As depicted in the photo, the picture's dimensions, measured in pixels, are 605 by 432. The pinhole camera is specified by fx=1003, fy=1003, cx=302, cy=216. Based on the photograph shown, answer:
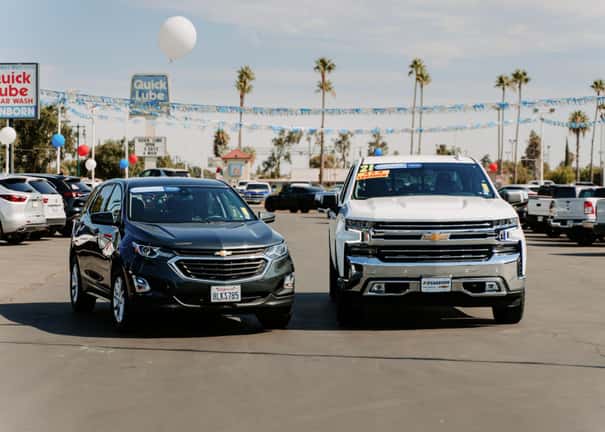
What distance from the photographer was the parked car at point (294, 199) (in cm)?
5562

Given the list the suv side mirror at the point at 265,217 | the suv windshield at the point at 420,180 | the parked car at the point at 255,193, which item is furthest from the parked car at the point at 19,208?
the parked car at the point at 255,193

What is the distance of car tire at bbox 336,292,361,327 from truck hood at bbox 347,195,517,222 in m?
0.91

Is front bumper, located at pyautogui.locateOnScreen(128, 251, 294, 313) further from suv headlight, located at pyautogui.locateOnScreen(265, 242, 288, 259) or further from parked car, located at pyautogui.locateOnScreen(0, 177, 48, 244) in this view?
parked car, located at pyautogui.locateOnScreen(0, 177, 48, 244)

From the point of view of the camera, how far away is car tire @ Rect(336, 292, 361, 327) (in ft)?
35.5

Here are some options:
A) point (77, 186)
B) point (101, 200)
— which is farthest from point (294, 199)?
point (101, 200)

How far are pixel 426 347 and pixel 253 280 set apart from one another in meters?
1.88

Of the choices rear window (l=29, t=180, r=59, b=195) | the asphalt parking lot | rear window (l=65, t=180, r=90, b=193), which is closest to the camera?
the asphalt parking lot

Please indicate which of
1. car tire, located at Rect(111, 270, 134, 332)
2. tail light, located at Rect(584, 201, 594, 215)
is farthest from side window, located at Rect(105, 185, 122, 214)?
tail light, located at Rect(584, 201, 594, 215)

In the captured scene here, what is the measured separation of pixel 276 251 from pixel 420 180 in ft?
8.24

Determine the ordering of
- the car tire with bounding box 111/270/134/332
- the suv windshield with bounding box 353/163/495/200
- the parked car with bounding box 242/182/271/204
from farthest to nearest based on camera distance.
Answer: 1. the parked car with bounding box 242/182/271/204
2. the suv windshield with bounding box 353/163/495/200
3. the car tire with bounding box 111/270/134/332

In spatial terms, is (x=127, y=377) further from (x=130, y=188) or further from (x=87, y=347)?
(x=130, y=188)

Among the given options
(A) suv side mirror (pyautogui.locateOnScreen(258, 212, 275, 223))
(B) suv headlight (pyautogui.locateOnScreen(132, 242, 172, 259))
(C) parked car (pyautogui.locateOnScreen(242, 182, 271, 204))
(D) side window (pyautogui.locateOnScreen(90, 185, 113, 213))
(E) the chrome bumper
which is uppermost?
(D) side window (pyautogui.locateOnScreen(90, 185, 113, 213))

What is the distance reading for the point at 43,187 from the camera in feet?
86.9

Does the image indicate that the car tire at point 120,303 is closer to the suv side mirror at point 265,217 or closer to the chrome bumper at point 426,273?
the suv side mirror at point 265,217
